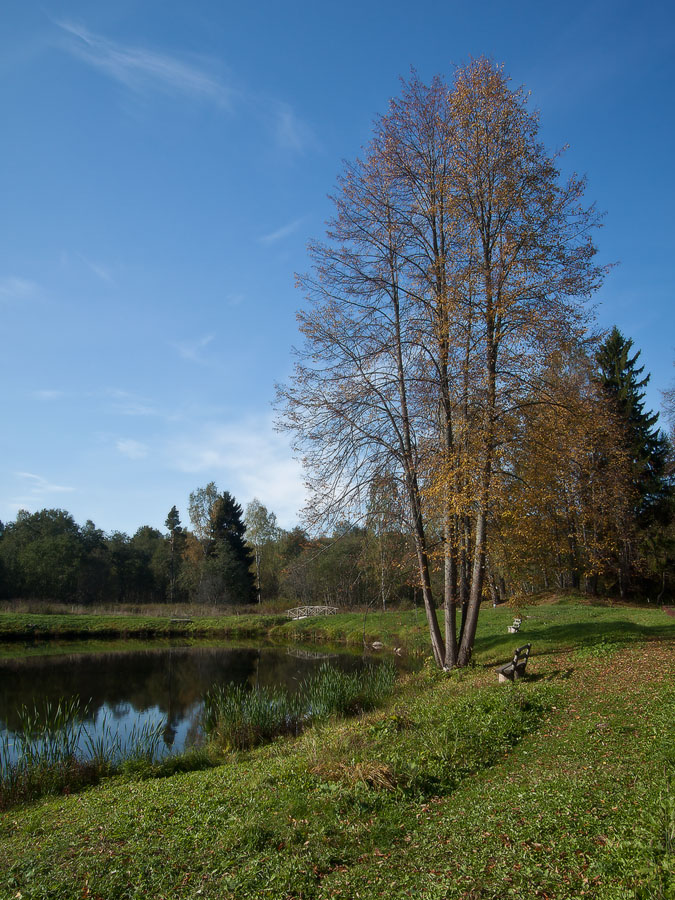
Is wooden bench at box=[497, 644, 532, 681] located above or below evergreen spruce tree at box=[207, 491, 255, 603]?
below

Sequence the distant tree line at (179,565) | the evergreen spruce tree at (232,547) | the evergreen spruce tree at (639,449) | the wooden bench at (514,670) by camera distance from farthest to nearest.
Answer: the evergreen spruce tree at (232,547) → the distant tree line at (179,565) → the evergreen spruce tree at (639,449) → the wooden bench at (514,670)

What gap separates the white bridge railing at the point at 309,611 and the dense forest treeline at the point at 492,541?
176 cm

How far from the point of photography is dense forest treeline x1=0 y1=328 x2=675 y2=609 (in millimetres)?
11719

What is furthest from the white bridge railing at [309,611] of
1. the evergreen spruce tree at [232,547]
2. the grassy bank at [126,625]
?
the evergreen spruce tree at [232,547]

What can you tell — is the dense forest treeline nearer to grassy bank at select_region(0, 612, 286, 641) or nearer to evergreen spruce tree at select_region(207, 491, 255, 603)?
evergreen spruce tree at select_region(207, 491, 255, 603)

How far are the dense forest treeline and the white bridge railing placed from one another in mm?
1761

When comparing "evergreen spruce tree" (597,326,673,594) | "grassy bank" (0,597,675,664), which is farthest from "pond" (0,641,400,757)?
"evergreen spruce tree" (597,326,673,594)

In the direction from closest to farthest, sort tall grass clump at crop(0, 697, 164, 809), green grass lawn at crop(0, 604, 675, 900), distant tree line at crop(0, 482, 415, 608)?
green grass lawn at crop(0, 604, 675, 900)
tall grass clump at crop(0, 697, 164, 809)
distant tree line at crop(0, 482, 415, 608)

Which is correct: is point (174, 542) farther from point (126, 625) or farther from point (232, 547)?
point (126, 625)

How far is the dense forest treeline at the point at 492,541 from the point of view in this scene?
1172 cm

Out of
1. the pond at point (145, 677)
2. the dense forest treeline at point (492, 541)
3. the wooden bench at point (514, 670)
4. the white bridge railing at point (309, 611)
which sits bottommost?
the pond at point (145, 677)

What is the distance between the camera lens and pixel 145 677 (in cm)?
2098

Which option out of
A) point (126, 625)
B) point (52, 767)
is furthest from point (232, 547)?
point (52, 767)

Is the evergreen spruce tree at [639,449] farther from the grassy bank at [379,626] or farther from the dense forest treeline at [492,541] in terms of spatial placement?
the grassy bank at [379,626]
